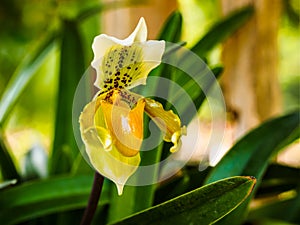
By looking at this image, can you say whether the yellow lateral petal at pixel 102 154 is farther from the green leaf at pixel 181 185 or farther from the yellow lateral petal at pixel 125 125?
the green leaf at pixel 181 185

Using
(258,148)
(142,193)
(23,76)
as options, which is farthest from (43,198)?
(23,76)

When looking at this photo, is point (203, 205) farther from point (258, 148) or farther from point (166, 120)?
point (258, 148)

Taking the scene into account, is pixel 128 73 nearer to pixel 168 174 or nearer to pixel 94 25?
→ pixel 168 174

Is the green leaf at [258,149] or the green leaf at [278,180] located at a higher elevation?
Answer: the green leaf at [258,149]

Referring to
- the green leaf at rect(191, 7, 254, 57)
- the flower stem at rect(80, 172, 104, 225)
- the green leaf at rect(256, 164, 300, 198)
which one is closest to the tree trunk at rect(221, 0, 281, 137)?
the green leaf at rect(191, 7, 254, 57)

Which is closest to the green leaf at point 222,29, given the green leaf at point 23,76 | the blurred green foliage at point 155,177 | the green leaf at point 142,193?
the blurred green foliage at point 155,177
